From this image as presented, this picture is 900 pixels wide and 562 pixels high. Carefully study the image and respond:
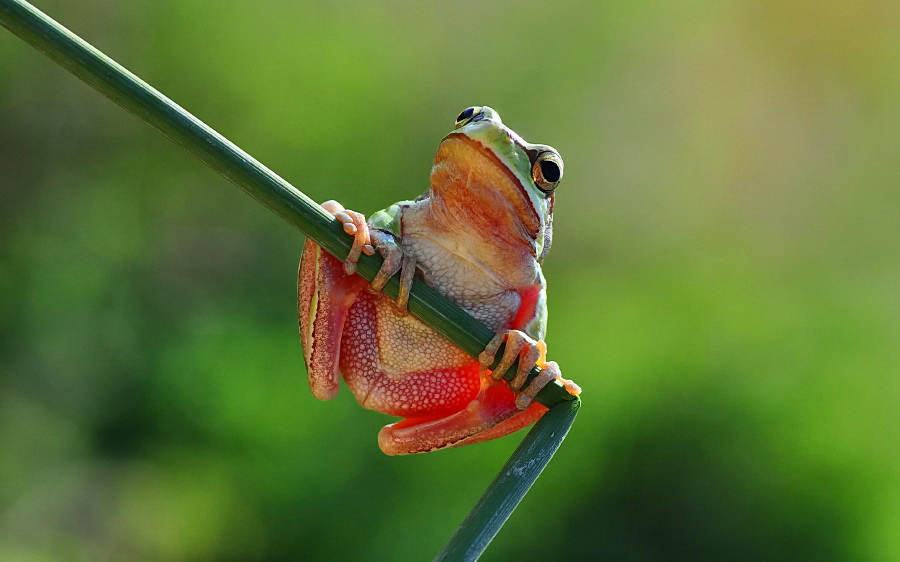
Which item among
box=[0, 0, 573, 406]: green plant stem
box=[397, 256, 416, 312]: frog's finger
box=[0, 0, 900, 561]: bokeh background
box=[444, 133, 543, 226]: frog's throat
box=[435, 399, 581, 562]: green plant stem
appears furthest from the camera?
box=[0, 0, 900, 561]: bokeh background

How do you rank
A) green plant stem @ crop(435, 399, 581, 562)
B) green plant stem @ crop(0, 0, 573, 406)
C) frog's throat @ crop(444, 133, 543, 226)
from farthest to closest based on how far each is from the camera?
frog's throat @ crop(444, 133, 543, 226) < green plant stem @ crop(435, 399, 581, 562) < green plant stem @ crop(0, 0, 573, 406)

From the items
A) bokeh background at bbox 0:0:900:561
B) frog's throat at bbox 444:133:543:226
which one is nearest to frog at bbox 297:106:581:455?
frog's throat at bbox 444:133:543:226

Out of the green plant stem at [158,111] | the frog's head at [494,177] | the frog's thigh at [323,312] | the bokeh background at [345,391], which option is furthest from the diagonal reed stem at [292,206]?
the bokeh background at [345,391]

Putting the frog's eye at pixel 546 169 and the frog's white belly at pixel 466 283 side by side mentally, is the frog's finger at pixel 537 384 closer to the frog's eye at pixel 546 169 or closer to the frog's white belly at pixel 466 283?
the frog's white belly at pixel 466 283

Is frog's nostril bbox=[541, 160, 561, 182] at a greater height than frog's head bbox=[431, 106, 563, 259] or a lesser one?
greater

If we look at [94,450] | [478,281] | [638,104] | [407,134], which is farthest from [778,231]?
[478,281]

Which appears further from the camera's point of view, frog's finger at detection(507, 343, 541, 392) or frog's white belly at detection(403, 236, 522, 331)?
frog's white belly at detection(403, 236, 522, 331)

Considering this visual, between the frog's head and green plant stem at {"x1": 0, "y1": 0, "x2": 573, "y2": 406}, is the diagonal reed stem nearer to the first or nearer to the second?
green plant stem at {"x1": 0, "y1": 0, "x2": 573, "y2": 406}
